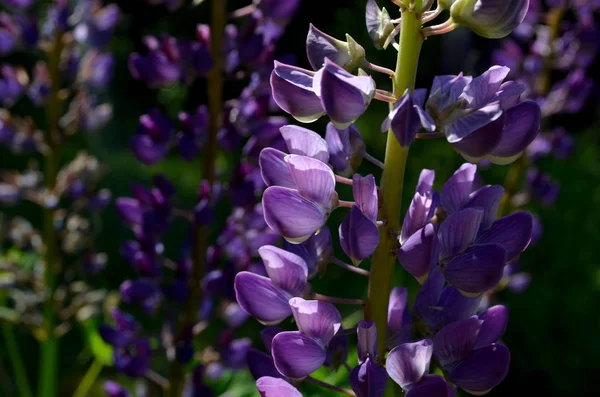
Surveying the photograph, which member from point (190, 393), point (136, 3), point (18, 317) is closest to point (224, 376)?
point (190, 393)

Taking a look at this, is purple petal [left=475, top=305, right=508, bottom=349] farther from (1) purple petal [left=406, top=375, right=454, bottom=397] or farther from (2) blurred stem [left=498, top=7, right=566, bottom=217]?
(2) blurred stem [left=498, top=7, right=566, bottom=217]

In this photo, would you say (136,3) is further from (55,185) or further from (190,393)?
(190,393)

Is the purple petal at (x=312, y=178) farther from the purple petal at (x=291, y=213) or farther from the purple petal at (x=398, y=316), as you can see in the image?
the purple petal at (x=398, y=316)

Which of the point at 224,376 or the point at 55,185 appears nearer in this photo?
the point at 224,376

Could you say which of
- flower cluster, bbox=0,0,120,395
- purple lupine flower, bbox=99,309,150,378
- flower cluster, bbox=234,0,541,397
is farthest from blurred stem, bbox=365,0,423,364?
flower cluster, bbox=0,0,120,395

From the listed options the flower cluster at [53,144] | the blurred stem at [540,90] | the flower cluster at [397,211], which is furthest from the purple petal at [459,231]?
the blurred stem at [540,90]

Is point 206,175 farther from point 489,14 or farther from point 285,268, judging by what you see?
point 489,14
